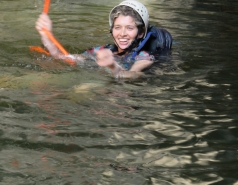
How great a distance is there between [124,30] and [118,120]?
1.90 m

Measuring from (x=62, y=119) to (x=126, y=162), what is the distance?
81 cm

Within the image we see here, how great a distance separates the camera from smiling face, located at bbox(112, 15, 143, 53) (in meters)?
5.12

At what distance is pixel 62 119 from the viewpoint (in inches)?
134

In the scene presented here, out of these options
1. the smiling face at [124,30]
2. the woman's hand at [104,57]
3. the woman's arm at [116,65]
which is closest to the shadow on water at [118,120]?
the woman's arm at [116,65]

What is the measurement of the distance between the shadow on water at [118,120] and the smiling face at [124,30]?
429 mm

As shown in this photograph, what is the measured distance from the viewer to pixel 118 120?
11.3ft

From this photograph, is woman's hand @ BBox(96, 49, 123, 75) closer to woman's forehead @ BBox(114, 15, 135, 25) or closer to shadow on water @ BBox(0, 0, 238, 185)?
shadow on water @ BBox(0, 0, 238, 185)

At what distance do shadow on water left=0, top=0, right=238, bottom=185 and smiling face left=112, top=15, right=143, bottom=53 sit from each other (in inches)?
16.9

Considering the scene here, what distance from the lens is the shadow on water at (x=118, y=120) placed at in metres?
2.68

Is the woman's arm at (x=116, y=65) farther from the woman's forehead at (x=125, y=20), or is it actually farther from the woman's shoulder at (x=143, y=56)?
the woman's forehead at (x=125, y=20)

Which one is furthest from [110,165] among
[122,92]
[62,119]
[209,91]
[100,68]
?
[100,68]

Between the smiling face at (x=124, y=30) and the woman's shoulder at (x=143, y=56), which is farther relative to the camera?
the smiling face at (x=124, y=30)

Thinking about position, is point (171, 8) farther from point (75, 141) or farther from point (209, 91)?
point (75, 141)

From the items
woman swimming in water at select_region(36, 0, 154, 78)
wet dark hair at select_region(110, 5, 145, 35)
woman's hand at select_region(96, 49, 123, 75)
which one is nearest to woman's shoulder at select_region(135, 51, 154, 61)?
woman swimming in water at select_region(36, 0, 154, 78)
